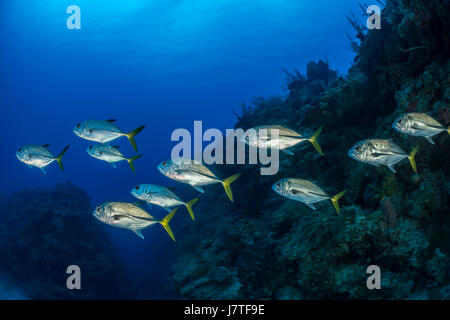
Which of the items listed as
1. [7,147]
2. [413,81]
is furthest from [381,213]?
[7,147]

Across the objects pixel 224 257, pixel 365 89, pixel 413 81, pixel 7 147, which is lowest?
pixel 224 257

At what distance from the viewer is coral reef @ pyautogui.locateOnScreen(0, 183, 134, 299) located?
36.1 feet

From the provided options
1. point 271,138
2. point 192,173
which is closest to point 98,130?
point 192,173

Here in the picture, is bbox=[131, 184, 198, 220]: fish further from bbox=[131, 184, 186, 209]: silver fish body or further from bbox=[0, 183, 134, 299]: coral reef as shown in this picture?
bbox=[0, 183, 134, 299]: coral reef

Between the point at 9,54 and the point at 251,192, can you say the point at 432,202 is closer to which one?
the point at 251,192

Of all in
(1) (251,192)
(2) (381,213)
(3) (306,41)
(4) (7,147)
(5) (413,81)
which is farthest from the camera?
(4) (7,147)

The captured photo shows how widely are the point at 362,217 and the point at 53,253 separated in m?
14.2

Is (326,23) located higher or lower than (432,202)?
higher

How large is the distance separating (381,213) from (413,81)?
3047 mm

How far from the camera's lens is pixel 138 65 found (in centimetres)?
5972

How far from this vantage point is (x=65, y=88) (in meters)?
71.3

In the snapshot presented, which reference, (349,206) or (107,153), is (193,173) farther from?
(349,206)

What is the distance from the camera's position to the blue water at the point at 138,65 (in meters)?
42.8

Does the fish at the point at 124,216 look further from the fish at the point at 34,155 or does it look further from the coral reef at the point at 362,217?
the coral reef at the point at 362,217
